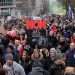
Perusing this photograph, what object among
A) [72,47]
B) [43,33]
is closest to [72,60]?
[72,47]

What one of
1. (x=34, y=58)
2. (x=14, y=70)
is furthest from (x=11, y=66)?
(x=34, y=58)

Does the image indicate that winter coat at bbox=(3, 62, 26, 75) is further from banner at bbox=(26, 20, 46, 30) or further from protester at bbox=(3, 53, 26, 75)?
banner at bbox=(26, 20, 46, 30)

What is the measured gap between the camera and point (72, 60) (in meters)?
12.1

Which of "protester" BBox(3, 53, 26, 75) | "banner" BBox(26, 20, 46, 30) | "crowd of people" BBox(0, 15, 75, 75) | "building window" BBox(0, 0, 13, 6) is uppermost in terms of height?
"protester" BBox(3, 53, 26, 75)

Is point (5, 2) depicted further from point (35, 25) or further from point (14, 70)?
point (14, 70)

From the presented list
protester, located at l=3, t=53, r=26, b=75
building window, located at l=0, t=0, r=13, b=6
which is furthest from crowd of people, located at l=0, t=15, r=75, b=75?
building window, located at l=0, t=0, r=13, b=6

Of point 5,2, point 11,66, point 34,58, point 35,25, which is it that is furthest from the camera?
point 5,2

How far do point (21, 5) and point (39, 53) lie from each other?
42.2m

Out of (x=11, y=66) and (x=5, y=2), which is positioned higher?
(x=11, y=66)

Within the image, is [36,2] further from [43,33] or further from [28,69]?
[28,69]

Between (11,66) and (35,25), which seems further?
(35,25)

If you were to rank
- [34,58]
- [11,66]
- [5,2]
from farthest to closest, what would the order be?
[5,2] → [34,58] → [11,66]

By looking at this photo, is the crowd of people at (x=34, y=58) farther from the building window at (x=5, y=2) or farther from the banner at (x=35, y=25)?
the building window at (x=5, y=2)

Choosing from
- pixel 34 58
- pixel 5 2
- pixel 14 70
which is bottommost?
pixel 5 2
